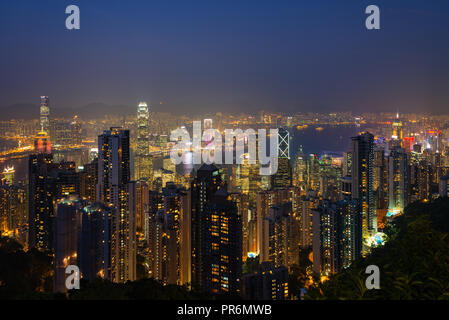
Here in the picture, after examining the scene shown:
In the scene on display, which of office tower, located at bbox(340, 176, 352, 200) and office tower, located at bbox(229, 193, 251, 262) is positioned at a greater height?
office tower, located at bbox(340, 176, 352, 200)

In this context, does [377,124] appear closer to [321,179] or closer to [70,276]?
[321,179]

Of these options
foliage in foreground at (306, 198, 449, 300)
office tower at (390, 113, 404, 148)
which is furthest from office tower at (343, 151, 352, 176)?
foliage in foreground at (306, 198, 449, 300)

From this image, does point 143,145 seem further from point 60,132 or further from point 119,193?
point 119,193

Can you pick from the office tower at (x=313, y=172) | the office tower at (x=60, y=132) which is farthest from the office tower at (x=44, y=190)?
the office tower at (x=313, y=172)

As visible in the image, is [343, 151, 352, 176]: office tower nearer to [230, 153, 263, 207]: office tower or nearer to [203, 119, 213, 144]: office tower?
[230, 153, 263, 207]: office tower
